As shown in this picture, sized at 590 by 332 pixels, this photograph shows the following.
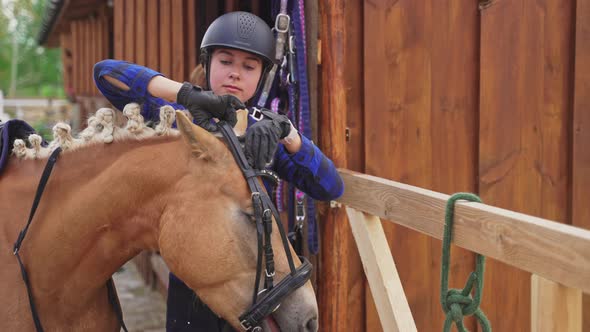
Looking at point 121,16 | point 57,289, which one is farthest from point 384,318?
point 121,16

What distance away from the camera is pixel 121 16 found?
252 inches

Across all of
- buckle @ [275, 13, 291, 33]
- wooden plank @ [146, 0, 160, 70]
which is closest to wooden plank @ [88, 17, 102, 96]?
wooden plank @ [146, 0, 160, 70]

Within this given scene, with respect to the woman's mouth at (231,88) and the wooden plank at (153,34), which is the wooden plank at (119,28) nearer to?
the wooden plank at (153,34)

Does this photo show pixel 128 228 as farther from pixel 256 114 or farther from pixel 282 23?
pixel 282 23

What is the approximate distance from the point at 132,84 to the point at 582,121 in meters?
1.86

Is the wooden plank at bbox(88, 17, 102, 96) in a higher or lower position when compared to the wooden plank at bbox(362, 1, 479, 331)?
higher

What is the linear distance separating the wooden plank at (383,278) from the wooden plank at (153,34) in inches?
161

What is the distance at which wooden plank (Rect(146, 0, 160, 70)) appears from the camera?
584cm

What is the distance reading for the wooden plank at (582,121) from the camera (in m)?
2.33

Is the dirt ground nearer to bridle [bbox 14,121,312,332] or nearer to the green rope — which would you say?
bridle [bbox 14,121,312,332]

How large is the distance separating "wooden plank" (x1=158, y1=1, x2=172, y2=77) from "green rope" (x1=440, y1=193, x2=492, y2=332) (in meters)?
4.16

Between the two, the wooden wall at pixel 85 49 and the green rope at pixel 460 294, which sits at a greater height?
the wooden wall at pixel 85 49

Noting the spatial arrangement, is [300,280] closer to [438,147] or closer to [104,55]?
[438,147]

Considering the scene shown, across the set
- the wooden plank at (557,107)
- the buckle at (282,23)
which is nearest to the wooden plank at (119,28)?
the buckle at (282,23)
